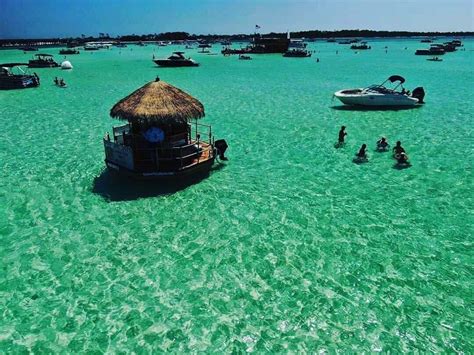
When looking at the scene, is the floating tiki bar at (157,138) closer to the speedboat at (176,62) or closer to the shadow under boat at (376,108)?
the shadow under boat at (376,108)

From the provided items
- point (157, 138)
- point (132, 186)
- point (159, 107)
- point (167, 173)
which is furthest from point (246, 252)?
point (159, 107)

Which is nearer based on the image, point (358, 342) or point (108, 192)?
point (358, 342)

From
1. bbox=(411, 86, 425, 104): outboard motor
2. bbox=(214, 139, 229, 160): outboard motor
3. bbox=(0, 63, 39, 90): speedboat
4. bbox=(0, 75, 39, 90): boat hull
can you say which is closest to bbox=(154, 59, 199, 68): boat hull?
bbox=(0, 63, 39, 90): speedboat

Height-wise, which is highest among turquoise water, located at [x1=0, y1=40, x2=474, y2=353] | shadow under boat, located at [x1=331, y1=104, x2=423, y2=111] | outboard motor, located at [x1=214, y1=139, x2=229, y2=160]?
outboard motor, located at [x1=214, y1=139, x2=229, y2=160]

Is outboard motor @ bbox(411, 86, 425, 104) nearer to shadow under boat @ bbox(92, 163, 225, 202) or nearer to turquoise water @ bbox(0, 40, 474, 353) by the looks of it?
turquoise water @ bbox(0, 40, 474, 353)

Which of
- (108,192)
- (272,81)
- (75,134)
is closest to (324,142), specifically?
(108,192)

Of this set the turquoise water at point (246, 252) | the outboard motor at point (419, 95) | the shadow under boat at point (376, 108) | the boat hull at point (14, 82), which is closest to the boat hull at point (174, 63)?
the boat hull at point (14, 82)

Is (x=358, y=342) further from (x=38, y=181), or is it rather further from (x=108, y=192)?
(x=38, y=181)
